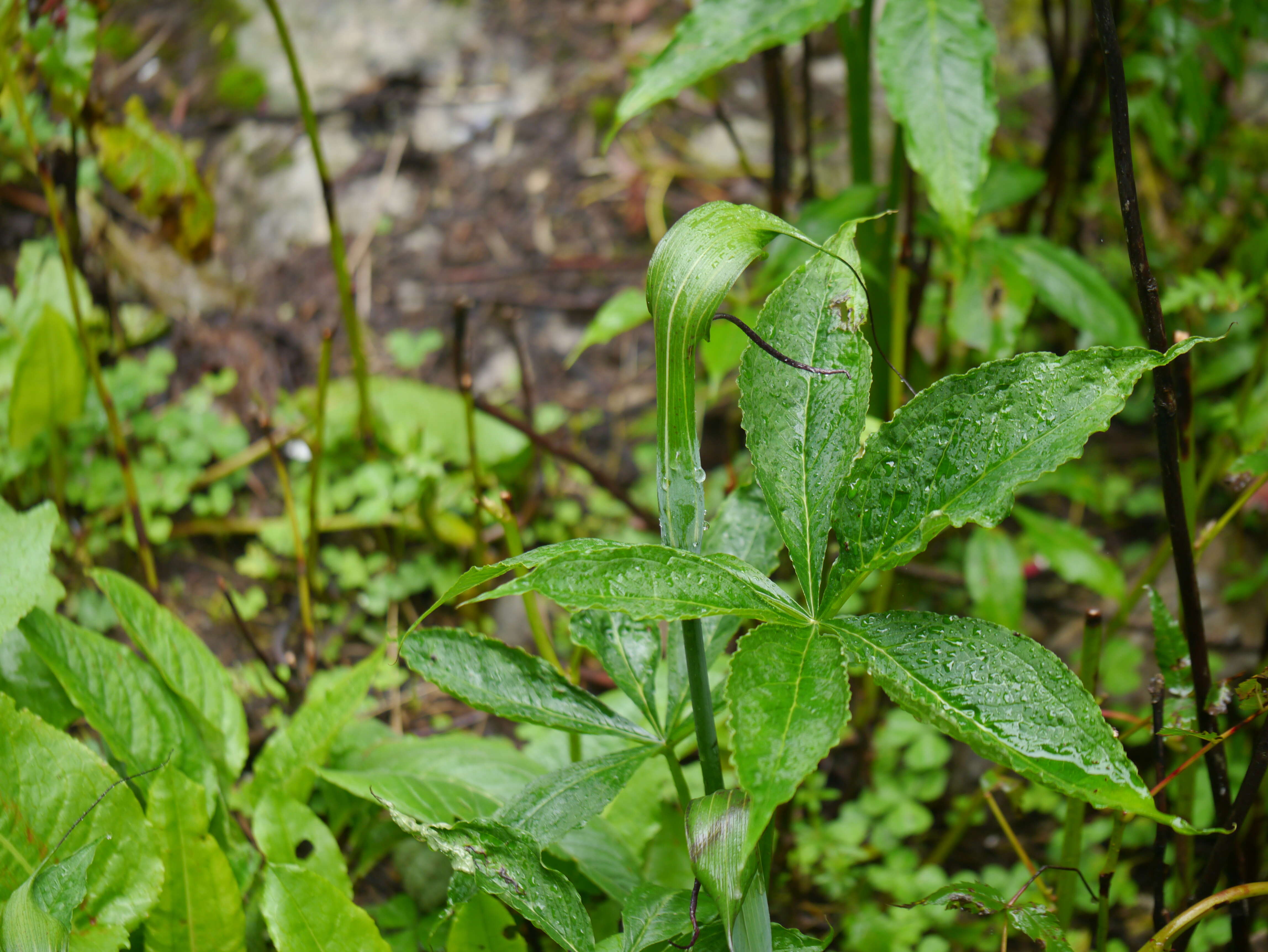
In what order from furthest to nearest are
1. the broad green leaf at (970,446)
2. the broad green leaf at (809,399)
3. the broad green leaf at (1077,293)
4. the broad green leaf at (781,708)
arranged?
the broad green leaf at (1077,293) → the broad green leaf at (809,399) → the broad green leaf at (970,446) → the broad green leaf at (781,708)

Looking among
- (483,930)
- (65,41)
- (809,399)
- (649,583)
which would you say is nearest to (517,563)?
(649,583)

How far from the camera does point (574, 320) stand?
2793 millimetres

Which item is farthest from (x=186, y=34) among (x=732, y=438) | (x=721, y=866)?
→ (x=721, y=866)

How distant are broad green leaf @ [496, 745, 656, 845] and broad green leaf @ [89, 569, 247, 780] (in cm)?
67

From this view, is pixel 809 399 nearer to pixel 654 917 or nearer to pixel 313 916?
pixel 654 917

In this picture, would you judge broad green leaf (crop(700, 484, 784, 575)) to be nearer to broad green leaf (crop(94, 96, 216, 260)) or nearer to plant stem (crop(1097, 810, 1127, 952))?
plant stem (crop(1097, 810, 1127, 952))

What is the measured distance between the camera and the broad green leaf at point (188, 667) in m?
1.34

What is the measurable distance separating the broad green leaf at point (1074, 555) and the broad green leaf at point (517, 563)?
47.5 inches

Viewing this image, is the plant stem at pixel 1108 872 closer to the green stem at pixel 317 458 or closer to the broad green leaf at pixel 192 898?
the broad green leaf at pixel 192 898

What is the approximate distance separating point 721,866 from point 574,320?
2245mm

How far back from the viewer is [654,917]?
948 mm

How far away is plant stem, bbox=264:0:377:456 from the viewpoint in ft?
5.76

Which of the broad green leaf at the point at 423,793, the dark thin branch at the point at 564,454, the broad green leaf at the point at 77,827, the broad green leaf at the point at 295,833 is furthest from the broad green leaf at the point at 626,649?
the dark thin branch at the point at 564,454

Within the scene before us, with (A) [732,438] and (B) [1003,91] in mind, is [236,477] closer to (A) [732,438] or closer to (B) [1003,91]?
(A) [732,438]
